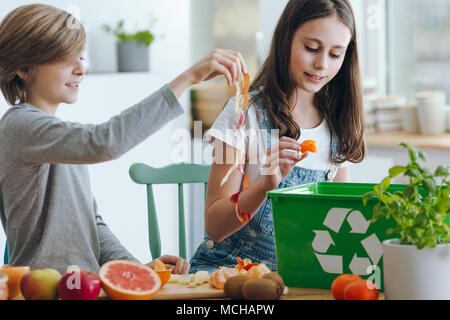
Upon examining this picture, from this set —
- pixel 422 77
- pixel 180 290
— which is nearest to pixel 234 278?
pixel 180 290

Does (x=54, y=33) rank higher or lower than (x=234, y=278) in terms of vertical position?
higher

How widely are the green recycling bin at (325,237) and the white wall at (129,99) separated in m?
1.59

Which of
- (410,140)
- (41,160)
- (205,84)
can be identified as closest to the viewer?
(41,160)

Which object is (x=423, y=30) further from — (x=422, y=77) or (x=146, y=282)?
(x=146, y=282)

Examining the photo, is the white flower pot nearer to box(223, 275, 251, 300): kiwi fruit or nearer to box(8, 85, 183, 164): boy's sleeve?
box(223, 275, 251, 300): kiwi fruit

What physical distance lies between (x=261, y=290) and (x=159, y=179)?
33.6 inches

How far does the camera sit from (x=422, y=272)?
2.66 ft

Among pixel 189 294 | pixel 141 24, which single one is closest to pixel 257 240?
pixel 189 294

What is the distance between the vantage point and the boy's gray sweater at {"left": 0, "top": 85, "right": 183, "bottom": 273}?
3.66ft

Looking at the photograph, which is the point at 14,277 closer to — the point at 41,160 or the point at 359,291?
the point at 41,160

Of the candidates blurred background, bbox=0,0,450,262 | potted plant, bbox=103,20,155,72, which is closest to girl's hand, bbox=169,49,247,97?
blurred background, bbox=0,0,450,262
